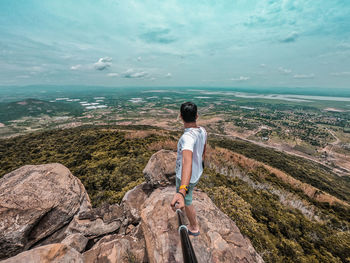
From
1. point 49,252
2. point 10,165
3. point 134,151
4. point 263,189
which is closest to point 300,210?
point 263,189

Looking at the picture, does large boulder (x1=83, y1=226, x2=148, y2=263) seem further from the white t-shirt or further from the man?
the white t-shirt

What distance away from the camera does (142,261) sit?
3.78 meters

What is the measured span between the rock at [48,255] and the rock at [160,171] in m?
3.87

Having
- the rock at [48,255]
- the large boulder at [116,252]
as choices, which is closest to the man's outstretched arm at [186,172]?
the large boulder at [116,252]

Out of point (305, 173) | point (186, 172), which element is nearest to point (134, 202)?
point (186, 172)

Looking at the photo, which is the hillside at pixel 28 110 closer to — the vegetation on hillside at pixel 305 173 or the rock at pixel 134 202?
the vegetation on hillside at pixel 305 173

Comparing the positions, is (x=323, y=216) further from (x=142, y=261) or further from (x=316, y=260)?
(x=142, y=261)

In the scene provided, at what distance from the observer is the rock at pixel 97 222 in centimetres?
478

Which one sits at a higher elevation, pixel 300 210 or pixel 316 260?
pixel 316 260

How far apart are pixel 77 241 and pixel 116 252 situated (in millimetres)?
1510

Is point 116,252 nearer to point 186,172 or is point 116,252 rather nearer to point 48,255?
point 48,255

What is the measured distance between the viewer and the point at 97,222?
499cm

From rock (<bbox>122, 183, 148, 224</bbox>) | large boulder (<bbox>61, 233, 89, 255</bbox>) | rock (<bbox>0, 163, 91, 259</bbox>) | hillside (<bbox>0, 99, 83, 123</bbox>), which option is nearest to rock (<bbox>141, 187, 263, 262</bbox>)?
rock (<bbox>122, 183, 148, 224</bbox>)

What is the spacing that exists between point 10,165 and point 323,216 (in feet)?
88.4
